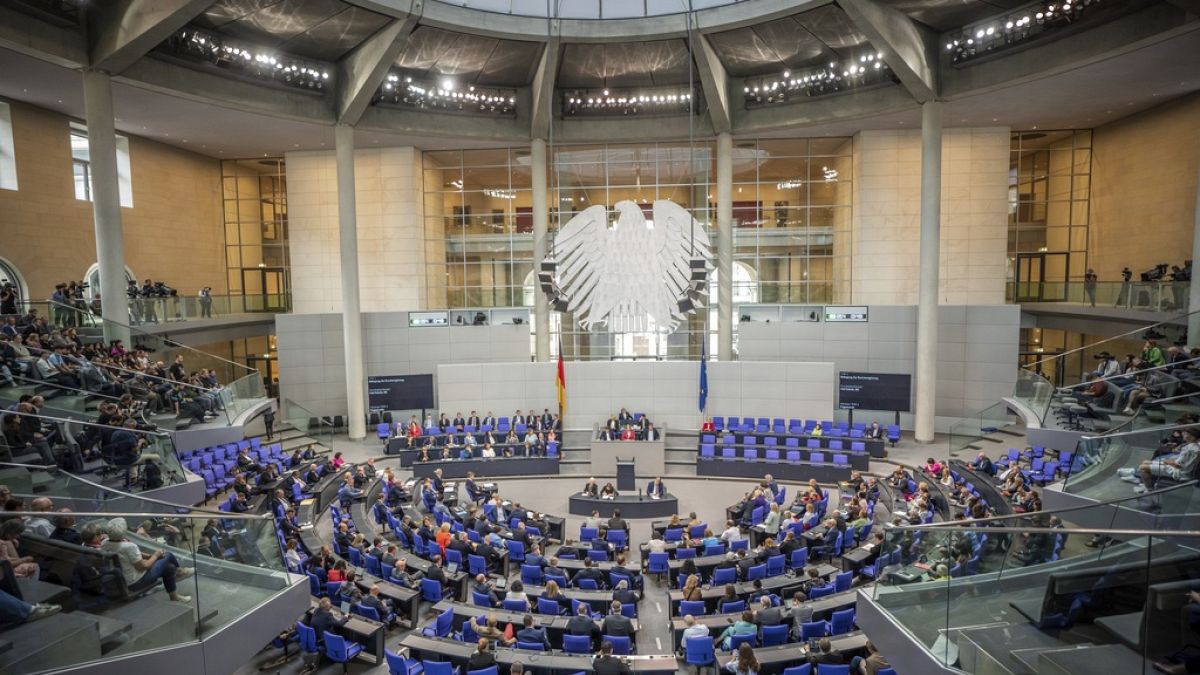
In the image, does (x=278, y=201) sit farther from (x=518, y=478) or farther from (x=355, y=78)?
(x=518, y=478)

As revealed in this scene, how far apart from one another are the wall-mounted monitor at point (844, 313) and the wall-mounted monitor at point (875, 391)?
1986 mm

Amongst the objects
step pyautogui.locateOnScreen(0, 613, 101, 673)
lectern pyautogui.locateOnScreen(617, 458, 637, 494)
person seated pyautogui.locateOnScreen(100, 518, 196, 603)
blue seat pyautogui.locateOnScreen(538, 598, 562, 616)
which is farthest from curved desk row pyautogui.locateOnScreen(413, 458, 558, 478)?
step pyautogui.locateOnScreen(0, 613, 101, 673)

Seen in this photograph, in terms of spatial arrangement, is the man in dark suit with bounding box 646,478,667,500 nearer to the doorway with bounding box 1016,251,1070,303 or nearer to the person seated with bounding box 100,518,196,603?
the person seated with bounding box 100,518,196,603

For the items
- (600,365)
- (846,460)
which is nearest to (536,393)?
(600,365)

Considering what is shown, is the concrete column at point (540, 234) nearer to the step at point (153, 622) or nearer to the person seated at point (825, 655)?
the person seated at point (825, 655)

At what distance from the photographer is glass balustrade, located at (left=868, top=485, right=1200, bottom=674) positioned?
13.5 feet

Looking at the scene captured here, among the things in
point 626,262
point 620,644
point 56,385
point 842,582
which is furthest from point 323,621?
point 626,262

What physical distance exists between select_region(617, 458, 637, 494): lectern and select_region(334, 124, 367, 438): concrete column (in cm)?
1023

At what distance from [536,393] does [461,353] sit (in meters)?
3.59

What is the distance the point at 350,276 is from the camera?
2181 cm

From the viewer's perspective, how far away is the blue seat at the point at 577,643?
8.76 metres

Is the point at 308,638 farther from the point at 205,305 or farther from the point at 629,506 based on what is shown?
the point at 205,305

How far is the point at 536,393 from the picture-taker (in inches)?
908

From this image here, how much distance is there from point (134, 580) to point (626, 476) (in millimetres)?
12849
